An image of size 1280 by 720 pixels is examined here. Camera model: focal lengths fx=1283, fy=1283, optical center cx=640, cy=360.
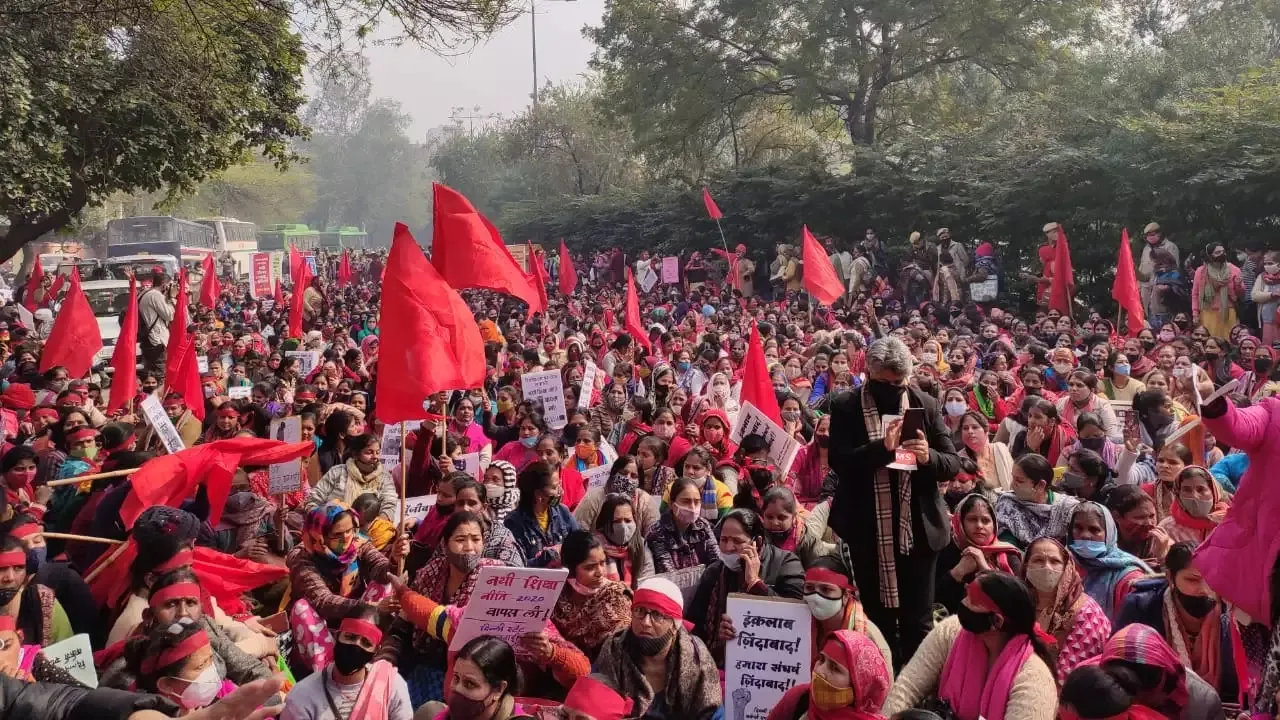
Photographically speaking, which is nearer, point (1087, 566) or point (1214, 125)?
point (1087, 566)

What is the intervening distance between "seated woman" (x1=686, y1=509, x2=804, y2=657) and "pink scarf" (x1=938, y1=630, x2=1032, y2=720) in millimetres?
1003

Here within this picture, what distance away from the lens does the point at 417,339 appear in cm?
689

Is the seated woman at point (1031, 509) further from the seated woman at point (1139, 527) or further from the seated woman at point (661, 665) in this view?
the seated woman at point (661, 665)

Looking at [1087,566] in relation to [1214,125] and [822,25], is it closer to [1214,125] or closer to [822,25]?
[1214,125]

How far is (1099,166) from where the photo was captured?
19062mm

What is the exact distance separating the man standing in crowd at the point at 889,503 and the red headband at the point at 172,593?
A: 243cm

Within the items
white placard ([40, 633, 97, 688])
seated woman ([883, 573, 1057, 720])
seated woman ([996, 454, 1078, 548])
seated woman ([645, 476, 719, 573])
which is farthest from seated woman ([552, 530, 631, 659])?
seated woman ([996, 454, 1078, 548])

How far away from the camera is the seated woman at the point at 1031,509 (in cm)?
579

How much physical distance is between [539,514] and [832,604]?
1.90 meters

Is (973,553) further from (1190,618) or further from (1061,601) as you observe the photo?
(1190,618)

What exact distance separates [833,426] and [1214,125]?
14.9 meters

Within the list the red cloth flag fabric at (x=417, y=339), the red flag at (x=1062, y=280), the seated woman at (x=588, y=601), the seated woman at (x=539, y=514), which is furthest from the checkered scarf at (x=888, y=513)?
the red flag at (x=1062, y=280)

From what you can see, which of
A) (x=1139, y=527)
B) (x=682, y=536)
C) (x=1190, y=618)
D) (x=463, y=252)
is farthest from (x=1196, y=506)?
(x=463, y=252)

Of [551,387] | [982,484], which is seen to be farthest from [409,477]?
[982,484]
